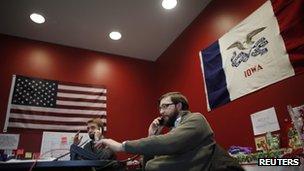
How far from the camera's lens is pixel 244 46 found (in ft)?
8.70

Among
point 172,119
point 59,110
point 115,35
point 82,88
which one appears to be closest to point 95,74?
point 82,88

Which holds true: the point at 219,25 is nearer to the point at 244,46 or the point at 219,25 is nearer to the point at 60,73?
the point at 244,46

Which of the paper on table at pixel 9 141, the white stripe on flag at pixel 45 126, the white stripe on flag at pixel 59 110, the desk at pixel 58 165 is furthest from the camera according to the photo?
the white stripe on flag at pixel 59 110

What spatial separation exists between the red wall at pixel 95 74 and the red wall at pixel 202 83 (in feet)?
1.39

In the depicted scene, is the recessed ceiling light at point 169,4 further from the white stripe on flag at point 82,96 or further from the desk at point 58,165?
the desk at point 58,165

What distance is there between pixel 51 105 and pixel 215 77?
232 cm

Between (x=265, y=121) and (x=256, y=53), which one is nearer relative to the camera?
(x=265, y=121)

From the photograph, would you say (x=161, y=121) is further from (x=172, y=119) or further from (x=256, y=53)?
(x=256, y=53)

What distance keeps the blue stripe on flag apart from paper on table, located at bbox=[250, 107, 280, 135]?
0.44m

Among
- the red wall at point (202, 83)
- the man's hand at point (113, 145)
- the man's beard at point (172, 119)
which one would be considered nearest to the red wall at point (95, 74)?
the red wall at point (202, 83)

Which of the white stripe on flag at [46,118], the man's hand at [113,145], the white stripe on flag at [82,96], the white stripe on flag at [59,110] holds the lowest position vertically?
the man's hand at [113,145]

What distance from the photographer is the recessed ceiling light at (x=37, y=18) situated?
11.0 ft

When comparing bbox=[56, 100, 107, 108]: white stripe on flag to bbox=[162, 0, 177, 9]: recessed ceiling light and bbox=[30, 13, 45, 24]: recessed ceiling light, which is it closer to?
bbox=[30, 13, 45, 24]: recessed ceiling light

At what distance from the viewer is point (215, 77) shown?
3.02m
